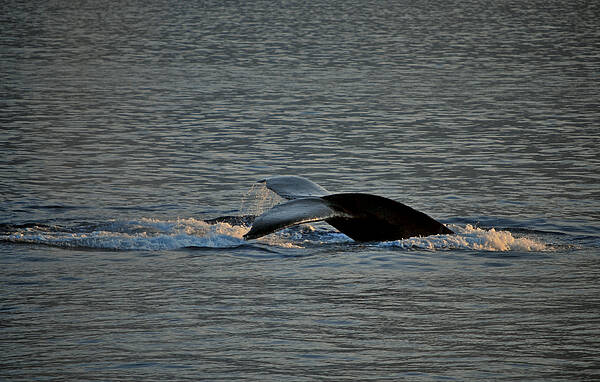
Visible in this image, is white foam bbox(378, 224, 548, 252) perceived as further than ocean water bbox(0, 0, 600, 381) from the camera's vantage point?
Yes

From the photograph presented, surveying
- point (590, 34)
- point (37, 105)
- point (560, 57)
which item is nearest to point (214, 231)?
point (37, 105)

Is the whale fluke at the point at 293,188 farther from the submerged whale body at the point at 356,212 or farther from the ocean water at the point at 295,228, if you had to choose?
the ocean water at the point at 295,228

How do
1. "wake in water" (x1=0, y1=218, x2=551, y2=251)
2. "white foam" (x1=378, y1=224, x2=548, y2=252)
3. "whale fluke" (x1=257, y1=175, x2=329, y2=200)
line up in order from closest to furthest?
1. "whale fluke" (x1=257, y1=175, x2=329, y2=200)
2. "white foam" (x1=378, y1=224, x2=548, y2=252)
3. "wake in water" (x1=0, y1=218, x2=551, y2=251)

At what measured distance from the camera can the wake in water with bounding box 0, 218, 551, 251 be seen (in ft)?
44.4

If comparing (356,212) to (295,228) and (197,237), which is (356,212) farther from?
(197,237)

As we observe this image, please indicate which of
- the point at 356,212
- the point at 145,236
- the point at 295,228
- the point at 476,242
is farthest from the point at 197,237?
the point at 476,242

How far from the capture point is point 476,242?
13.8 meters

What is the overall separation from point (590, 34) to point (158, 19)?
84.6 feet

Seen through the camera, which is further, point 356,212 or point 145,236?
point 145,236

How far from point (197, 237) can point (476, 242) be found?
3.27 metres

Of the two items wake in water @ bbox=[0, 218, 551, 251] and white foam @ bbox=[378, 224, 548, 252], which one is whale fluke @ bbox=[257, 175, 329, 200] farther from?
white foam @ bbox=[378, 224, 548, 252]

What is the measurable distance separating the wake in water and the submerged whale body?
15 centimetres

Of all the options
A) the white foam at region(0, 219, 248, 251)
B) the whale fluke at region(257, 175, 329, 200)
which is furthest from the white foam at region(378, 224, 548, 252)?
the white foam at region(0, 219, 248, 251)

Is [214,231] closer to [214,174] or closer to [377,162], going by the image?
[214,174]
